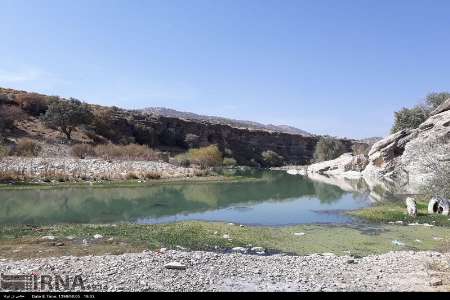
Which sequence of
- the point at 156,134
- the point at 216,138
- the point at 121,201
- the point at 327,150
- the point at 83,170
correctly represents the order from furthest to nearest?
the point at 216,138 → the point at 327,150 → the point at 156,134 → the point at 83,170 → the point at 121,201

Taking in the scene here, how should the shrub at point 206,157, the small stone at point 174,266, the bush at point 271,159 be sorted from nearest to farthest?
the small stone at point 174,266 → the shrub at point 206,157 → the bush at point 271,159

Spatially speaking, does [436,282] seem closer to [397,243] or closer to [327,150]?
[397,243]

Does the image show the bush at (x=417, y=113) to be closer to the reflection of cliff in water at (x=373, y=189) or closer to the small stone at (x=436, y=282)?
the reflection of cliff in water at (x=373, y=189)

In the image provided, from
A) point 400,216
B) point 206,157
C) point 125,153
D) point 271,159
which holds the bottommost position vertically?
point 400,216

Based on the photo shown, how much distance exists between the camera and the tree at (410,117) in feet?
278

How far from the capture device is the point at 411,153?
184ft

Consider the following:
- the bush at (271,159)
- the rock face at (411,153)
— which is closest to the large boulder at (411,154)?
the rock face at (411,153)

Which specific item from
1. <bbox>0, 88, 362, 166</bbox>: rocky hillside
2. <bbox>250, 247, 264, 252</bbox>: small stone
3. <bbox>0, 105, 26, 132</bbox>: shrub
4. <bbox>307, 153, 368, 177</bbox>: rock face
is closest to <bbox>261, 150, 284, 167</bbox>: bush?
<bbox>0, 88, 362, 166</bbox>: rocky hillside

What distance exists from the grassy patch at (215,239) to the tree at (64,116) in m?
66.0

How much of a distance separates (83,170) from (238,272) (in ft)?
141

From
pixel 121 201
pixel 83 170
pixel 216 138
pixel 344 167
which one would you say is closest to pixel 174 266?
pixel 121 201

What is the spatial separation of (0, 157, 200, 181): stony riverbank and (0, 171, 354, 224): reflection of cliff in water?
250 inches

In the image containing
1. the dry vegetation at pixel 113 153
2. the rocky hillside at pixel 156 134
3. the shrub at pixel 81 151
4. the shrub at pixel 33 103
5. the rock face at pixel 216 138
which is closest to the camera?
the dry vegetation at pixel 113 153
